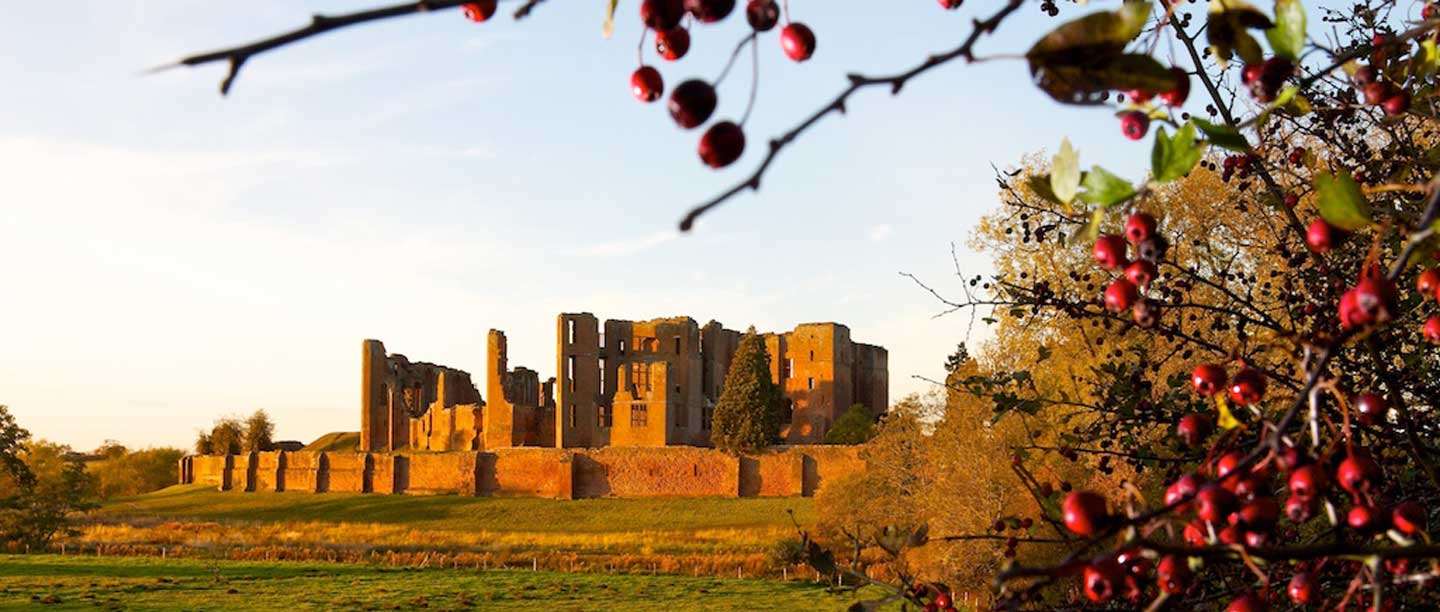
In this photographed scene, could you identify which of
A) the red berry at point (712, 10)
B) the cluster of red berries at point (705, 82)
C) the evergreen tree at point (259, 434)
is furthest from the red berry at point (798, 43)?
the evergreen tree at point (259, 434)

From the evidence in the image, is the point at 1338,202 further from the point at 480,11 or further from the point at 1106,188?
the point at 480,11

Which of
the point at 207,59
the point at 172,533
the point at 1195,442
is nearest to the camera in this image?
the point at 207,59

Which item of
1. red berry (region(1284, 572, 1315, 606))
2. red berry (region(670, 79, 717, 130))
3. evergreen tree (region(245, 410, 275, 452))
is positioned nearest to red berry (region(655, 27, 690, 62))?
red berry (region(670, 79, 717, 130))

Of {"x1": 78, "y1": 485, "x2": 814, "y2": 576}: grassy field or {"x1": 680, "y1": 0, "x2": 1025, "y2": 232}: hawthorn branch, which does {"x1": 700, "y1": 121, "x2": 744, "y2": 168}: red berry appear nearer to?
{"x1": 680, "y1": 0, "x2": 1025, "y2": 232}: hawthorn branch

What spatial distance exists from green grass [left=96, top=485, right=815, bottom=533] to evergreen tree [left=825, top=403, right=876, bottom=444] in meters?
8.39

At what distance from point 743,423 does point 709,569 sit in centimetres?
2161

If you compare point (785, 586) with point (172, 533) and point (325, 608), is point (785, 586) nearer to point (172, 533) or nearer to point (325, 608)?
point (325, 608)

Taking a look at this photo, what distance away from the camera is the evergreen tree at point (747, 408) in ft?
180

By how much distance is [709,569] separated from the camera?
33.9 metres

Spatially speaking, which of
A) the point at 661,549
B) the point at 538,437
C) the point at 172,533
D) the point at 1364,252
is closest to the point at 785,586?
the point at 661,549

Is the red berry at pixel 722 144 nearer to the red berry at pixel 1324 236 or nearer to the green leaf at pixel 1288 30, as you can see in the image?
the green leaf at pixel 1288 30

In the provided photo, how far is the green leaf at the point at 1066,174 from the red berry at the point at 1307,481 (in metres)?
0.39

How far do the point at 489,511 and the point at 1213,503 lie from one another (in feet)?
166

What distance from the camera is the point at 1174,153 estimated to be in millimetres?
1430
